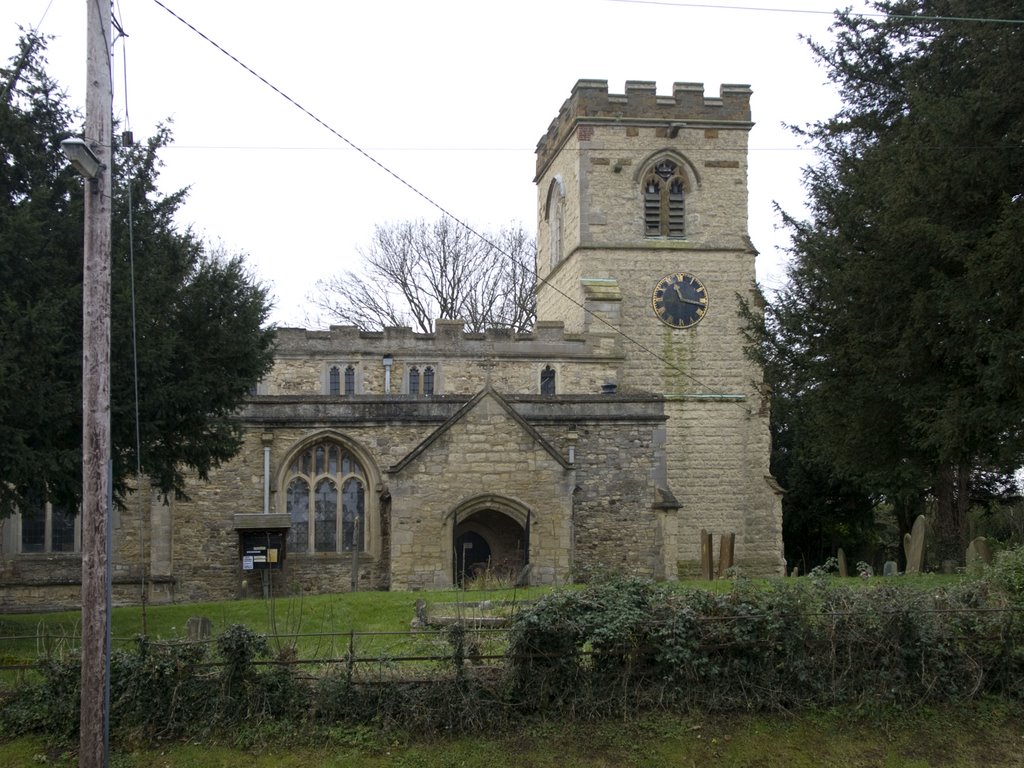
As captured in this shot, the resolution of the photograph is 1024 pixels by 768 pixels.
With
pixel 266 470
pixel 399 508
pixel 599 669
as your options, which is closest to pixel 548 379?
pixel 266 470

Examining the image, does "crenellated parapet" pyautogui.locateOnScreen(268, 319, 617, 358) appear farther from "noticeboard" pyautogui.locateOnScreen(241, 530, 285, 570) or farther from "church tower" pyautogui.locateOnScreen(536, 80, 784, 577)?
"noticeboard" pyautogui.locateOnScreen(241, 530, 285, 570)

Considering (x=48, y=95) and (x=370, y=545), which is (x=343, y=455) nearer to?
(x=370, y=545)

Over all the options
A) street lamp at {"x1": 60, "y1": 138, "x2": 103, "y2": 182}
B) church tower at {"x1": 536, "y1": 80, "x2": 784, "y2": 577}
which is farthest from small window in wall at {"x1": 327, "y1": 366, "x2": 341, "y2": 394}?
street lamp at {"x1": 60, "y1": 138, "x2": 103, "y2": 182}

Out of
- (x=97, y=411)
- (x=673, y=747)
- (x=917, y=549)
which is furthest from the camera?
(x=917, y=549)

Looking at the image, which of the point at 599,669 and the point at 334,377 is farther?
the point at 334,377

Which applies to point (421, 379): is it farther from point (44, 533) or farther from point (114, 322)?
point (114, 322)

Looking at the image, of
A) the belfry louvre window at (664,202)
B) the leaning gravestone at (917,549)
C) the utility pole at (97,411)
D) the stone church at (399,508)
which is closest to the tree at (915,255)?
the leaning gravestone at (917,549)

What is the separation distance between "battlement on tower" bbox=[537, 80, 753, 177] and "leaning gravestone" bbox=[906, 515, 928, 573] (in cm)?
1715

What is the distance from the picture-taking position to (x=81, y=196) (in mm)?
13953

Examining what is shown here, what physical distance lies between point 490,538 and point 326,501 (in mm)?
3671

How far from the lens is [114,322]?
1377 centimetres

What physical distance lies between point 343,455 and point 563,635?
13.3m

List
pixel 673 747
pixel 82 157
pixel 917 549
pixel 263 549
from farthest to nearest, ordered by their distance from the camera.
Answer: pixel 263 549 → pixel 917 549 → pixel 673 747 → pixel 82 157

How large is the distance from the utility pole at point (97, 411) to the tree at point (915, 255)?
9918 mm
